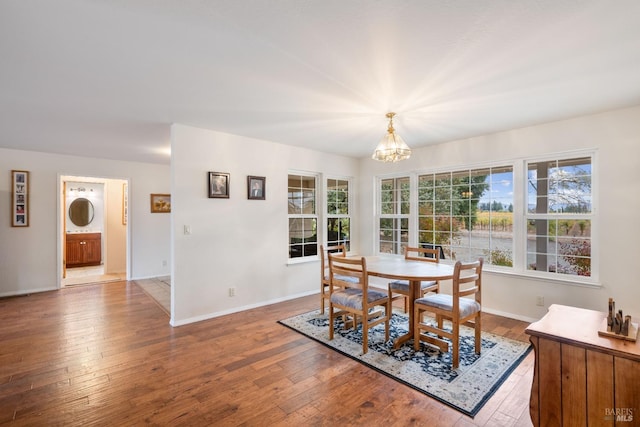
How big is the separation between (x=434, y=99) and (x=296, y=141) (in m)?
2.09

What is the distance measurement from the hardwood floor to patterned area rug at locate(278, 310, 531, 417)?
0.26 feet

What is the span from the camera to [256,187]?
13.3 feet

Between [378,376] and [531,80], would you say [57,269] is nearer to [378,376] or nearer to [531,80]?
[378,376]

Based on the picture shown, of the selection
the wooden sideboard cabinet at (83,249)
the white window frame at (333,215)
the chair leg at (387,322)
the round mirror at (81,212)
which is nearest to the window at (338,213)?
the white window frame at (333,215)

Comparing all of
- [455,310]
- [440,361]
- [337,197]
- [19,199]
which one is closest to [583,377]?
[455,310]

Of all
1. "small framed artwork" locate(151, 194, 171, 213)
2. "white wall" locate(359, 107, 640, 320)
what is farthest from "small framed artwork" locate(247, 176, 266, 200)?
"small framed artwork" locate(151, 194, 171, 213)

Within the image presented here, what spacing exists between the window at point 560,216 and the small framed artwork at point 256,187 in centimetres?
339

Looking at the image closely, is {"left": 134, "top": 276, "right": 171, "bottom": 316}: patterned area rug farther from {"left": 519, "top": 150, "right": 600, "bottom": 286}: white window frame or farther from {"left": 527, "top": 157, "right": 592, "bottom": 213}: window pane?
{"left": 527, "top": 157, "right": 592, "bottom": 213}: window pane

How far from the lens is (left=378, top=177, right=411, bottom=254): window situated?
4832 mm

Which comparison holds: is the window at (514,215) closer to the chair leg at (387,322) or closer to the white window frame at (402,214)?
the white window frame at (402,214)

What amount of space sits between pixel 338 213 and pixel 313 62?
339 centimetres

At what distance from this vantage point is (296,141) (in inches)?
166

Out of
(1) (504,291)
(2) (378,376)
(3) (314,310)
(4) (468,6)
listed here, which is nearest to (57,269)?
(3) (314,310)

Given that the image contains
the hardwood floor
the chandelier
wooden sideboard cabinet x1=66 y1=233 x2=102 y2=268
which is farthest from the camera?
wooden sideboard cabinet x1=66 y1=233 x2=102 y2=268
